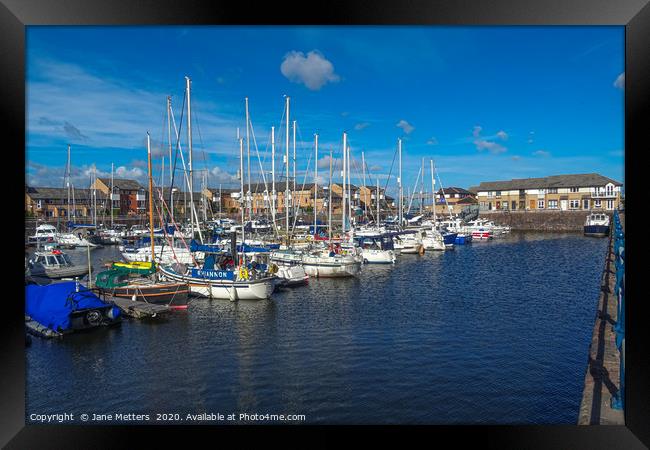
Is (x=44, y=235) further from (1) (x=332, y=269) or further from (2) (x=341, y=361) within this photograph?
(2) (x=341, y=361)

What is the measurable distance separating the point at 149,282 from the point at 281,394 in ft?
31.6

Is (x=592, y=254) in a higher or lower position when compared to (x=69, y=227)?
lower

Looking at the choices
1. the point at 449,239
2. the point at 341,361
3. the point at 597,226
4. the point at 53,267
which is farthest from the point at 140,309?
the point at 597,226

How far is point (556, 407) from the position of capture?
9.10 meters

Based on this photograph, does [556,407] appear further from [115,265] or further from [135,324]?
[115,265]

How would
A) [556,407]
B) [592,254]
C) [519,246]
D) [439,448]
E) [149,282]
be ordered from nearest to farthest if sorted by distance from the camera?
1. [439,448]
2. [556,407]
3. [149,282]
4. [592,254]
5. [519,246]

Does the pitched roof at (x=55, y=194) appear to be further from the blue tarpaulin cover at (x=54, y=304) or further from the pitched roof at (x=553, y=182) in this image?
the pitched roof at (x=553, y=182)

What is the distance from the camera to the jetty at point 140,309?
1520 centimetres

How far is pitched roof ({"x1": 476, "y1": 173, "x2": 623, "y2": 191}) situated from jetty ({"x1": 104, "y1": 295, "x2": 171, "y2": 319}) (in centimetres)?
6701
